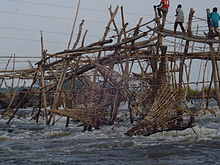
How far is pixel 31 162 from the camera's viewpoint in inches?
253

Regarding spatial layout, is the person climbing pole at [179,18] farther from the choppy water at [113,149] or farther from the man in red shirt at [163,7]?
the choppy water at [113,149]

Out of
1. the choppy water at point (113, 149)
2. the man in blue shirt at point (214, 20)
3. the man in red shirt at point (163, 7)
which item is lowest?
the choppy water at point (113, 149)

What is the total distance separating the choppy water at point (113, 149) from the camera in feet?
20.9

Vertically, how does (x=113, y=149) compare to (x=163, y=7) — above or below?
below

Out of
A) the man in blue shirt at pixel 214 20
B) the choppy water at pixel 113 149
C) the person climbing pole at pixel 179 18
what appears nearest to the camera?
the choppy water at pixel 113 149

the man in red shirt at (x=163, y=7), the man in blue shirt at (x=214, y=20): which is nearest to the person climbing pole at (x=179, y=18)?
the man in red shirt at (x=163, y=7)

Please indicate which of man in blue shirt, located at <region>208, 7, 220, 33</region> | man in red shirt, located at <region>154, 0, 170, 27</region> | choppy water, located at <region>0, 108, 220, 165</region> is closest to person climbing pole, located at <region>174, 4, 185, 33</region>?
man in red shirt, located at <region>154, 0, 170, 27</region>

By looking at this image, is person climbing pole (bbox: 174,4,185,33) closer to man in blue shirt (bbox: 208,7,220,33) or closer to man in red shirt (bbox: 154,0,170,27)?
man in red shirt (bbox: 154,0,170,27)

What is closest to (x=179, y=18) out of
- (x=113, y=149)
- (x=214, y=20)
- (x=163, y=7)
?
(x=163, y=7)

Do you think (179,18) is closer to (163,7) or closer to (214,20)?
(163,7)

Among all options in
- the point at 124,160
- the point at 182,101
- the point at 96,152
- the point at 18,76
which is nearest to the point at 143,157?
the point at 124,160

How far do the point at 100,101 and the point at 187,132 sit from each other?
2.43m

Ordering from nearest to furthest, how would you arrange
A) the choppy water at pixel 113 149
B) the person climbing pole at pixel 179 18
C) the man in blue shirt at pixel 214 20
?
the choppy water at pixel 113 149, the man in blue shirt at pixel 214 20, the person climbing pole at pixel 179 18

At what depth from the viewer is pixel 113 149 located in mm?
7480
